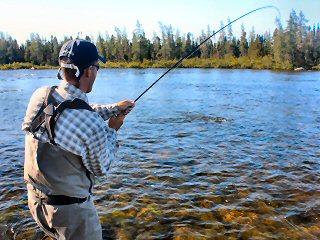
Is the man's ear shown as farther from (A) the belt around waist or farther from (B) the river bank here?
(B) the river bank

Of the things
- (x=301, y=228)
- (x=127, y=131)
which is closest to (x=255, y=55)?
(x=127, y=131)

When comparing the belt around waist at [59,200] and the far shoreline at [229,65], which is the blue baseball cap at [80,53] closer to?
the belt around waist at [59,200]

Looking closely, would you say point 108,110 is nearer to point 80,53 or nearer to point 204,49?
point 80,53

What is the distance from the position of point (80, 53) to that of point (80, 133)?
67cm

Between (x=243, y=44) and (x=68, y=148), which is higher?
(x=243, y=44)

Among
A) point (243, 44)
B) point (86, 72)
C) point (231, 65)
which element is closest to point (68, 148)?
point (86, 72)

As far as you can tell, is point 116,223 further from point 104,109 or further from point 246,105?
point 246,105

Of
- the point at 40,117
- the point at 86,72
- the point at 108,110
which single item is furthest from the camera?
→ the point at 108,110

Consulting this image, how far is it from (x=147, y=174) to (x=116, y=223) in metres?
2.42

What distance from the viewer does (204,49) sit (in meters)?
120

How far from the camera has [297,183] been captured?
7223 mm

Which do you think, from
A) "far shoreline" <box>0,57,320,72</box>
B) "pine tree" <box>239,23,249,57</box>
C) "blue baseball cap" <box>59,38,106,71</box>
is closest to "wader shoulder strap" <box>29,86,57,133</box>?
"blue baseball cap" <box>59,38,106,71</box>

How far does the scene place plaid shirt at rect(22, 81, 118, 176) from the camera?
2510 millimetres

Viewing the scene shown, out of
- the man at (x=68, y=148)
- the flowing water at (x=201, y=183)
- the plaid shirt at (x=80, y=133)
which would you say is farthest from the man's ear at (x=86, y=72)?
the flowing water at (x=201, y=183)
